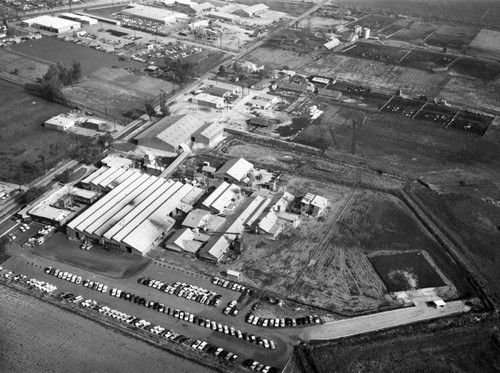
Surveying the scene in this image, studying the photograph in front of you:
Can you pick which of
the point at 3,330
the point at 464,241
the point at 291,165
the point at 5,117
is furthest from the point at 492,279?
the point at 5,117

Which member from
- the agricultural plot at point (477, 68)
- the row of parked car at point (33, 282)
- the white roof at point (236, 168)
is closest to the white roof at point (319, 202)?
the white roof at point (236, 168)

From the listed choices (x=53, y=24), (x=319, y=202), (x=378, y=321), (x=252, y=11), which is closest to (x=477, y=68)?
(x=252, y=11)

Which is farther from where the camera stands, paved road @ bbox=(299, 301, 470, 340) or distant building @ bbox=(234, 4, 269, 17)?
distant building @ bbox=(234, 4, 269, 17)

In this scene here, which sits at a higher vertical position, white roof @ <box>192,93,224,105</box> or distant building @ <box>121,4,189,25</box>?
white roof @ <box>192,93,224,105</box>

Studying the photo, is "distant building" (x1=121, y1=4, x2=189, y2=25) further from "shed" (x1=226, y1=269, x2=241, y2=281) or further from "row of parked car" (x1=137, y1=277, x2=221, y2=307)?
"row of parked car" (x1=137, y1=277, x2=221, y2=307)

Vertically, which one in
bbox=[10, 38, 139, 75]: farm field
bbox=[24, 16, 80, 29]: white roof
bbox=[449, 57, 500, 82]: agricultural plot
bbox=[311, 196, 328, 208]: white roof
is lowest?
bbox=[10, 38, 139, 75]: farm field

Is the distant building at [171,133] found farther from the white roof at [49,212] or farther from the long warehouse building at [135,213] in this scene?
the white roof at [49,212]

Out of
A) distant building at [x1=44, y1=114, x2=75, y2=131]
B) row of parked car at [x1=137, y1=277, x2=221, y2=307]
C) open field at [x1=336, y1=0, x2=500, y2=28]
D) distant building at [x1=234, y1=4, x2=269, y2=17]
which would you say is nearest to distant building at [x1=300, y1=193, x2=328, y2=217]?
row of parked car at [x1=137, y1=277, x2=221, y2=307]
